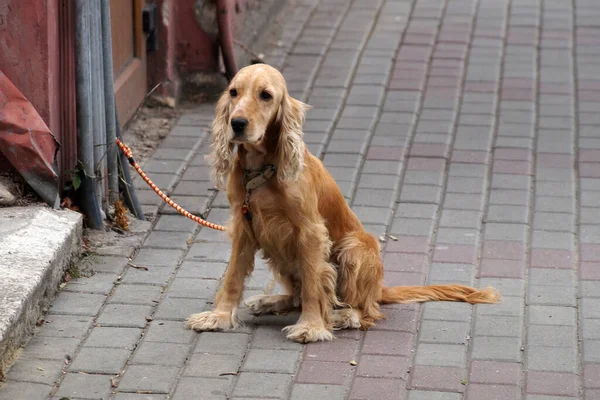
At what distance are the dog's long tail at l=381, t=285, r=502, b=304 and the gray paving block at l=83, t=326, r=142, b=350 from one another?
1122 mm

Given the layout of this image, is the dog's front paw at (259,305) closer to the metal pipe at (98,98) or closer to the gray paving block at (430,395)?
the gray paving block at (430,395)

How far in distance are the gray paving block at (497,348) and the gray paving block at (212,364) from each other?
966 millimetres

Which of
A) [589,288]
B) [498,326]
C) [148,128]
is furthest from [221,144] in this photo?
[148,128]

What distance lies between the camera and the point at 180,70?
25.0ft

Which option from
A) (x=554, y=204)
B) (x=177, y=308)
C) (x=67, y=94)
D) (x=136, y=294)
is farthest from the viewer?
(x=554, y=204)

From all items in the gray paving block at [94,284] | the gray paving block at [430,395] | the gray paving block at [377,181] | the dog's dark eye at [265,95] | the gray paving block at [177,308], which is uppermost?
the dog's dark eye at [265,95]

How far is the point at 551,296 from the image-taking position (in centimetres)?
488

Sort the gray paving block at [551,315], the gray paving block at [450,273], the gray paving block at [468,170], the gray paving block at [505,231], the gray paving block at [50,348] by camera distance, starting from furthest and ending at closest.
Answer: the gray paving block at [468,170]
the gray paving block at [505,231]
the gray paving block at [450,273]
the gray paving block at [551,315]
the gray paving block at [50,348]

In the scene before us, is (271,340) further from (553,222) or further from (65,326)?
(553,222)

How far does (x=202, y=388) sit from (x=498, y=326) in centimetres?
136

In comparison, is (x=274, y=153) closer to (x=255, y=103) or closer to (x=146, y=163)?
(x=255, y=103)

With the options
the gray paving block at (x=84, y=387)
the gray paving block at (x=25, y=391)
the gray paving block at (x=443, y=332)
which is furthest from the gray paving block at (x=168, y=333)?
the gray paving block at (x=443, y=332)

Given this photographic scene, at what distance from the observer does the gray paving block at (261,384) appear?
397 centimetres

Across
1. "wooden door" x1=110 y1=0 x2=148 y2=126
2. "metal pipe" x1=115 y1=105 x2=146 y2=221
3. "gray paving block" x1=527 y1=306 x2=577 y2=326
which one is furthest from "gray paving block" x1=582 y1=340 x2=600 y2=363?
"wooden door" x1=110 y1=0 x2=148 y2=126
